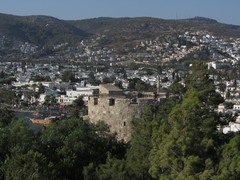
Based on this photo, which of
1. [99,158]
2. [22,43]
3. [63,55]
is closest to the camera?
[99,158]

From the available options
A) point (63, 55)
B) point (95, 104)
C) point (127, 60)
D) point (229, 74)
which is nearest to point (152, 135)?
point (95, 104)

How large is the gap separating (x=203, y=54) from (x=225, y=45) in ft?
105

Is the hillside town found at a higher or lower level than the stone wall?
lower

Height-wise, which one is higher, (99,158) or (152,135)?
(152,135)

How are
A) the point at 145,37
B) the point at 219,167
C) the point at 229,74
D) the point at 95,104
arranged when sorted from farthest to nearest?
the point at 145,37 < the point at 229,74 < the point at 95,104 < the point at 219,167

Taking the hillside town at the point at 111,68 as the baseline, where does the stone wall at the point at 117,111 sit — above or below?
above

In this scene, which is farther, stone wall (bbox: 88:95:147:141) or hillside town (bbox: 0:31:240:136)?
hillside town (bbox: 0:31:240:136)

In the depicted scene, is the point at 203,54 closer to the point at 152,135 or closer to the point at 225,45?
the point at 225,45

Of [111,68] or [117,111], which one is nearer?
[117,111]

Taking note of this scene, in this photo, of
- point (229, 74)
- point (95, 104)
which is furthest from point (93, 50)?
point (95, 104)

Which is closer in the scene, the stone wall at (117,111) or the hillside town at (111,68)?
the stone wall at (117,111)

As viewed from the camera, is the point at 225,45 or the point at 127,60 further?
the point at 225,45

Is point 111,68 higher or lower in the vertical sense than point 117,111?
lower

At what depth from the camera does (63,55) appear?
161 meters
